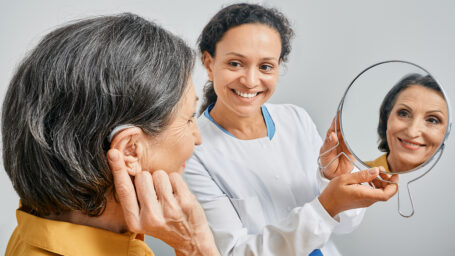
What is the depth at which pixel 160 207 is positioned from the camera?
0.85 meters

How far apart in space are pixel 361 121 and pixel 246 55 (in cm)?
46

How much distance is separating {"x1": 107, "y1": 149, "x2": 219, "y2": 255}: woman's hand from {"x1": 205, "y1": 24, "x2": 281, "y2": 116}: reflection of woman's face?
612mm

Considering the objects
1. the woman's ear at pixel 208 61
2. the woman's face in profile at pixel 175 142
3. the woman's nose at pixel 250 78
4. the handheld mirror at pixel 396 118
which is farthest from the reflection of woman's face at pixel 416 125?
the woman's ear at pixel 208 61

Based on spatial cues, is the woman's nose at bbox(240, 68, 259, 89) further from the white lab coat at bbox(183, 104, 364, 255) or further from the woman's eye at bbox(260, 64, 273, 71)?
the white lab coat at bbox(183, 104, 364, 255)

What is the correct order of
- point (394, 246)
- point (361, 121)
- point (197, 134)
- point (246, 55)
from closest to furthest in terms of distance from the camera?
1. point (197, 134)
2. point (361, 121)
3. point (246, 55)
4. point (394, 246)

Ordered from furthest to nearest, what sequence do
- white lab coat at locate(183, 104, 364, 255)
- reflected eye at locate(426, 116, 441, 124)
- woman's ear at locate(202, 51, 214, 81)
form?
woman's ear at locate(202, 51, 214, 81)
white lab coat at locate(183, 104, 364, 255)
reflected eye at locate(426, 116, 441, 124)

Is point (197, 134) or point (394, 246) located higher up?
point (197, 134)

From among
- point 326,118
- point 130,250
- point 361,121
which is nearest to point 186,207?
point 130,250

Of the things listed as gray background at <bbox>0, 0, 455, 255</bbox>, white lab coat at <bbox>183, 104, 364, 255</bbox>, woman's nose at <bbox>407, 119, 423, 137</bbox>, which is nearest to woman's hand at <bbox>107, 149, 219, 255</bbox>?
white lab coat at <bbox>183, 104, 364, 255</bbox>

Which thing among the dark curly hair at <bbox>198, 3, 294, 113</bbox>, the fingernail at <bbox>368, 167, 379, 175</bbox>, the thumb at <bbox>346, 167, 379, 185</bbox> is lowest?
the thumb at <bbox>346, 167, 379, 185</bbox>

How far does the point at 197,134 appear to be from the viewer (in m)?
1.03

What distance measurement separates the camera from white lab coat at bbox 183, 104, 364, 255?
1.29m

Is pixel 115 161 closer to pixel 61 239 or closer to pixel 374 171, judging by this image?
pixel 61 239

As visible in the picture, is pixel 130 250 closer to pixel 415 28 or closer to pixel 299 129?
pixel 299 129
